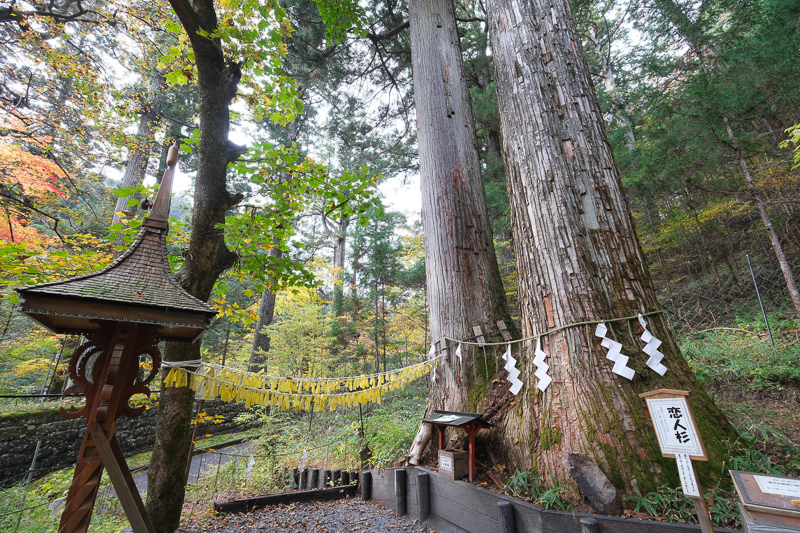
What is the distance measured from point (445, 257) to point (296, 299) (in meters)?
9.49

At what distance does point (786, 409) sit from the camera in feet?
9.39

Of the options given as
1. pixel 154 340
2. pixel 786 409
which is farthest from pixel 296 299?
pixel 786 409

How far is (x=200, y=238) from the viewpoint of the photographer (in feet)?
11.3

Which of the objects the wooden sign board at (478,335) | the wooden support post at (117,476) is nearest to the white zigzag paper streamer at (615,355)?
the wooden sign board at (478,335)

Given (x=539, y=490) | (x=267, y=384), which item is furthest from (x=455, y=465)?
(x=267, y=384)

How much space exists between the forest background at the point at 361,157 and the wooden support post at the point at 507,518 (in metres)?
3.26

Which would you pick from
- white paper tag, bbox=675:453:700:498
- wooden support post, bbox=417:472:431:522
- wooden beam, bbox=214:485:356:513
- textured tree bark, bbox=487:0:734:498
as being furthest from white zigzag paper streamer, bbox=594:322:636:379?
wooden beam, bbox=214:485:356:513

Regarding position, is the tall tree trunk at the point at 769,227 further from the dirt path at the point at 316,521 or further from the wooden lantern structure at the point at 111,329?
the wooden lantern structure at the point at 111,329

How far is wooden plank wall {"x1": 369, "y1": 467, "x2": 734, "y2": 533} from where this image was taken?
1.51 meters

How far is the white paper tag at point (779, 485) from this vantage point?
3.45 ft

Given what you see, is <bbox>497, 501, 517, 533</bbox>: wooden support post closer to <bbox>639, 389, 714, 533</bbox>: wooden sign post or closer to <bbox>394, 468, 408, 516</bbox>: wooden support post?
<bbox>639, 389, 714, 533</bbox>: wooden sign post

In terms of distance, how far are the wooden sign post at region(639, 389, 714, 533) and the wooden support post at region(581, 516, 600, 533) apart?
0.42 m

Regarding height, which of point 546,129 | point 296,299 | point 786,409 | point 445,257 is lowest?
point 786,409

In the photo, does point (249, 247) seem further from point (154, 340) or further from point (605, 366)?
point (605, 366)
